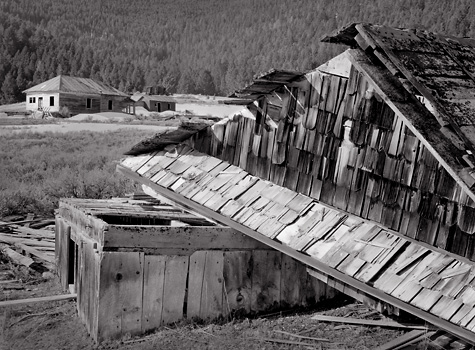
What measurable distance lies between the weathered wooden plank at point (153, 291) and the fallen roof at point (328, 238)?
0.98m

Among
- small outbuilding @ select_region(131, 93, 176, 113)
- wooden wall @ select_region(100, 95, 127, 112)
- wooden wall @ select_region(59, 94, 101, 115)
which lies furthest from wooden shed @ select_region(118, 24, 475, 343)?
small outbuilding @ select_region(131, 93, 176, 113)

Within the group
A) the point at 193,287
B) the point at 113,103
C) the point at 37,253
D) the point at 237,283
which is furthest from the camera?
the point at 113,103

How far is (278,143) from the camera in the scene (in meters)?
6.86

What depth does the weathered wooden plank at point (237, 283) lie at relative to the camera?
650 cm

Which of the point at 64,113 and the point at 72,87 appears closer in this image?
the point at 64,113

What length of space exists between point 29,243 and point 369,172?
618 cm

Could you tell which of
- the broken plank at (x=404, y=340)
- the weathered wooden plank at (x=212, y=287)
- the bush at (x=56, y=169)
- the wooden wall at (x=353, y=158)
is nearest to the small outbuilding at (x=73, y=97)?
the bush at (x=56, y=169)

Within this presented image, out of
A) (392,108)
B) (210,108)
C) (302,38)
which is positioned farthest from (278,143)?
Result: (302,38)

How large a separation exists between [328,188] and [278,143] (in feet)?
2.90

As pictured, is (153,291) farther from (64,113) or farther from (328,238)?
(64,113)

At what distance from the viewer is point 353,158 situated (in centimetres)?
610

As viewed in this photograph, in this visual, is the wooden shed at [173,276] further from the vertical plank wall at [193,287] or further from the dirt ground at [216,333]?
the dirt ground at [216,333]

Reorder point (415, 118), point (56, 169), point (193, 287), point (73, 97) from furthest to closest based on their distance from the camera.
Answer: point (73, 97)
point (56, 169)
point (193, 287)
point (415, 118)

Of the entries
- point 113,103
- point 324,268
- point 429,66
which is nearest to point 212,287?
point 324,268
